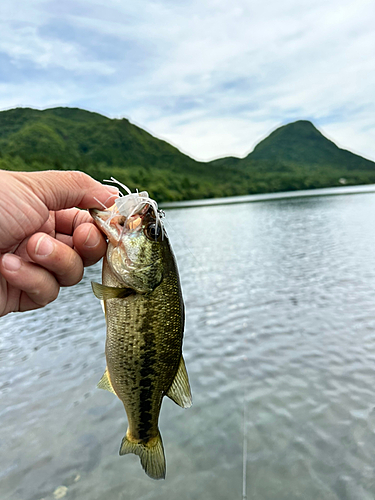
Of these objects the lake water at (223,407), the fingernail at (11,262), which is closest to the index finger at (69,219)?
the fingernail at (11,262)

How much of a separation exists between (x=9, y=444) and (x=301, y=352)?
7.71m

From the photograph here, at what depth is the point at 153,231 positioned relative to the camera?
3.12 m

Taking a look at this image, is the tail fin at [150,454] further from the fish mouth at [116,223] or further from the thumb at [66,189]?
the thumb at [66,189]

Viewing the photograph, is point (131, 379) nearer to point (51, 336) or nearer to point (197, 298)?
point (51, 336)

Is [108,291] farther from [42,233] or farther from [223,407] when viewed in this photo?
[223,407]

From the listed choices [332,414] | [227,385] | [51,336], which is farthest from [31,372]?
[332,414]

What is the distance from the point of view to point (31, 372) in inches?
447

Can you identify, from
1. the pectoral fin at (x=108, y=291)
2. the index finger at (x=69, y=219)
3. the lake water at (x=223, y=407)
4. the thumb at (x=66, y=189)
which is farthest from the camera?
the lake water at (x=223, y=407)

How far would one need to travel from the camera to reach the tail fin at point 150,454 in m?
3.26

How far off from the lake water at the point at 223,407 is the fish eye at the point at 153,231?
17.2 ft

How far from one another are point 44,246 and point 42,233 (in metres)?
0.12

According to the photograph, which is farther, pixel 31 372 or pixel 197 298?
pixel 197 298

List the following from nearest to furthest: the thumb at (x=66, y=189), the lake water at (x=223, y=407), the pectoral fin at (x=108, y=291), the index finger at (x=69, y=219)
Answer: the pectoral fin at (x=108, y=291) → the thumb at (x=66, y=189) → the index finger at (x=69, y=219) → the lake water at (x=223, y=407)

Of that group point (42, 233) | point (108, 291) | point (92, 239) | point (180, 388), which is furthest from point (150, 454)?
point (42, 233)
